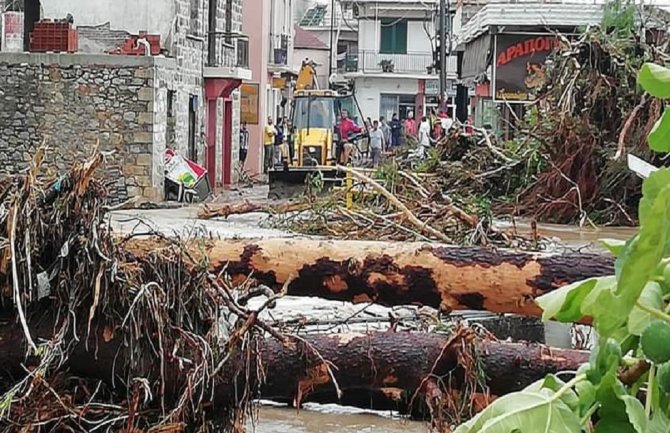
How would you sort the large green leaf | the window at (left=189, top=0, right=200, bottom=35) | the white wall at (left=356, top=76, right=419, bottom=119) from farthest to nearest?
the white wall at (left=356, top=76, right=419, bottom=119), the window at (left=189, top=0, right=200, bottom=35), the large green leaf

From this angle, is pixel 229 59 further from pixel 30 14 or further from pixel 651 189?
pixel 651 189

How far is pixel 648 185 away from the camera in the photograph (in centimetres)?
108

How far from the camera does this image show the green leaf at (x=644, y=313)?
109 centimetres

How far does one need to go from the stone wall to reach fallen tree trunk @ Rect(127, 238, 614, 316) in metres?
Result: 16.5

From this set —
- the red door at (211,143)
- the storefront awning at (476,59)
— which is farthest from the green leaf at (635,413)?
the red door at (211,143)

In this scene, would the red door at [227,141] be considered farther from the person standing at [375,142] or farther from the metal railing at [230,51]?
the person standing at [375,142]

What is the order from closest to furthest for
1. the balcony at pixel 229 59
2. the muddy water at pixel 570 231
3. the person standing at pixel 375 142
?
the muddy water at pixel 570 231 → the balcony at pixel 229 59 → the person standing at pixel 375 142

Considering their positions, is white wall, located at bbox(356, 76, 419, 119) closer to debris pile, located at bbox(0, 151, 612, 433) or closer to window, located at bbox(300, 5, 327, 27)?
window, located at bbox(300, 5, 327, 27)

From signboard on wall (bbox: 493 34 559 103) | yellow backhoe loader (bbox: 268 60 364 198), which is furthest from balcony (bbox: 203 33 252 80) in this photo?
signboard on wall (bbox: 493 34 559 103)

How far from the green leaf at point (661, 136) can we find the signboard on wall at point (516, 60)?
19.6 meters

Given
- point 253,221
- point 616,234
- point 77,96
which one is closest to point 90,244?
point 616,234

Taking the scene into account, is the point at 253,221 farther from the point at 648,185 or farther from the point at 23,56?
the point at 648,185

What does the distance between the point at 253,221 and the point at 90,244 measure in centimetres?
1225

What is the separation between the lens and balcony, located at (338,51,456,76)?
178 feet
